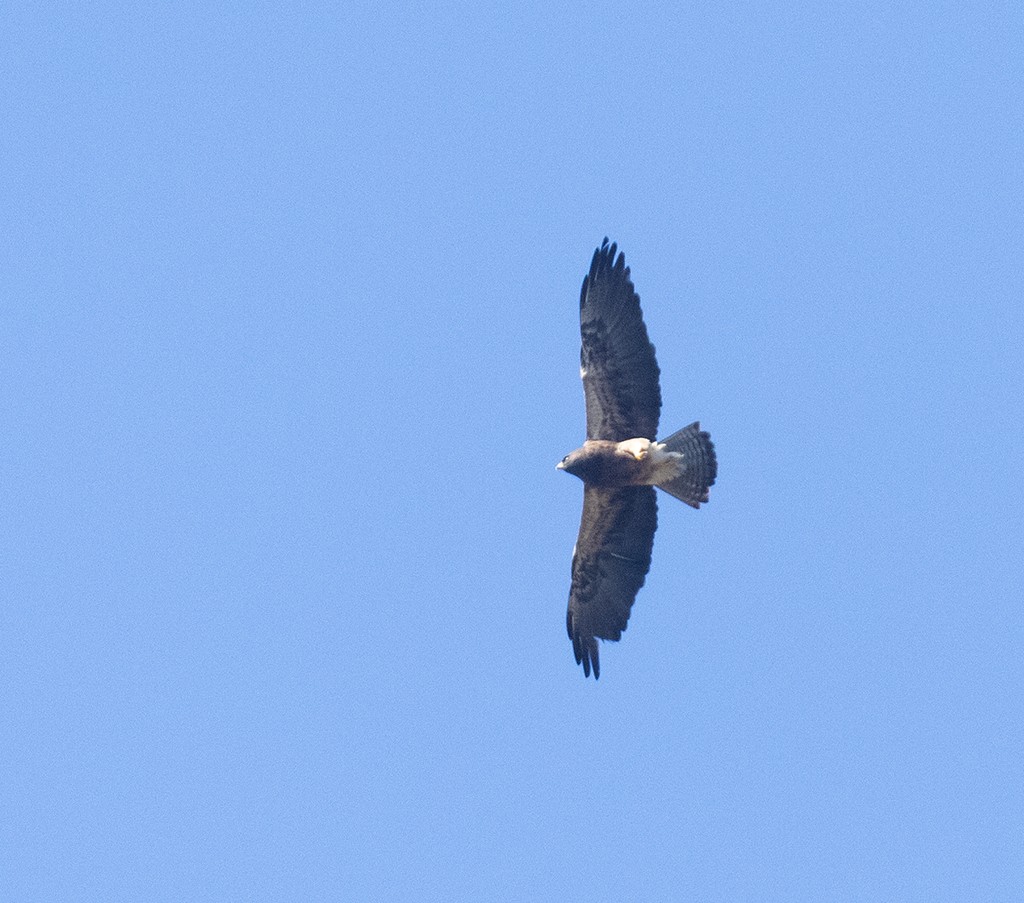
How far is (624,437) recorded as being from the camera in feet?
56.5

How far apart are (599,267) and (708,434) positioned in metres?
2.08

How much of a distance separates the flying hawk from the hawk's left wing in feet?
0.03

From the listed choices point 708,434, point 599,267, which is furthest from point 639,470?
point 599,267

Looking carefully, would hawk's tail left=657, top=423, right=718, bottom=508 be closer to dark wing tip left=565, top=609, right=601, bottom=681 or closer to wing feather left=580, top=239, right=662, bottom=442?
wing feather left=580, top=239, right=662, bottom=442

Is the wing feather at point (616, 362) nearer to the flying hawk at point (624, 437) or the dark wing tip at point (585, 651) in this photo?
the flying hawk at point (624, 437)

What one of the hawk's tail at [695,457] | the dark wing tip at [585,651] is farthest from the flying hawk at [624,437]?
the dark wing tip at [585,651]

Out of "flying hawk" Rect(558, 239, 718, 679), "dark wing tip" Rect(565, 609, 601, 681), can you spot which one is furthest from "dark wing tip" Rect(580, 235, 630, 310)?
"dark wing tip" Rect(565, 609, 601, 681)

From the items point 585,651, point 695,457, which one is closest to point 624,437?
point 695,457

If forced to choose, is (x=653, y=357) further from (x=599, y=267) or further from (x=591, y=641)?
(x=591, y=641)

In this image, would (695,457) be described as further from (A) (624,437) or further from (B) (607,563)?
(B) (607,563)

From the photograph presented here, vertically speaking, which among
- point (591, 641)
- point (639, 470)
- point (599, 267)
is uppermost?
point (599, 267)

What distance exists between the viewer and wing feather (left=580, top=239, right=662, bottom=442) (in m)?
17.1

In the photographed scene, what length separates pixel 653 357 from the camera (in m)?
17.1

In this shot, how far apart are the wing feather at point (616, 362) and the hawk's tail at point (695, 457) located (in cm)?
30
